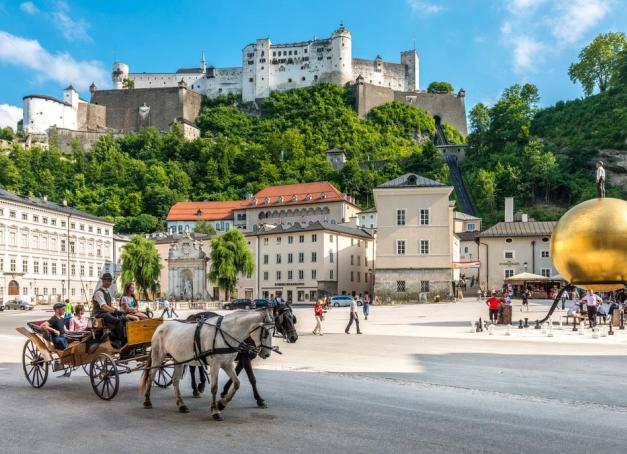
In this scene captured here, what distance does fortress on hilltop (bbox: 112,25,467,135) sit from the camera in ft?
455

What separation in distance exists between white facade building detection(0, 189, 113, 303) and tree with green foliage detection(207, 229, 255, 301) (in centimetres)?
1635

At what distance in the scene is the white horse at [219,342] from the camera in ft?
32.1

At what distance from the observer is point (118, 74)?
154 m

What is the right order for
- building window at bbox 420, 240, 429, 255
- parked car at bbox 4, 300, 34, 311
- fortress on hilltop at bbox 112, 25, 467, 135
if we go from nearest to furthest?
building window at bbox 420, 240, 429, 255, parked car at bbox 4, 300, 34, 311, fortress on hilltop at bbox 112, 25, 467, 135

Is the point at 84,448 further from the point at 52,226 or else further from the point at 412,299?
the point at 52,226

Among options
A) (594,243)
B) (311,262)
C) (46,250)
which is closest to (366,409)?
(594,243)

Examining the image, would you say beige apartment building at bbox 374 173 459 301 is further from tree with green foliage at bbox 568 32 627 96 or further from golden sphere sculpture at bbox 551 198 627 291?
tree with green foliage at bbox 568 32 627 96

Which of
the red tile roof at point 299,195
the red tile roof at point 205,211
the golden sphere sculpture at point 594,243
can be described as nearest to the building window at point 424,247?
the red tile roof at point 299,195

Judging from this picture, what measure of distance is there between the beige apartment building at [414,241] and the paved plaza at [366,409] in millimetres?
36577

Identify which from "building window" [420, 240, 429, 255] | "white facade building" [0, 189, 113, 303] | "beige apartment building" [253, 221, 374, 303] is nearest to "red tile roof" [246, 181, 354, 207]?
"beige apartment building" [253, 221, 374, 303]

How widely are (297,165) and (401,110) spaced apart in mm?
28933

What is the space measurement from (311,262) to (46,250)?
34334 mm

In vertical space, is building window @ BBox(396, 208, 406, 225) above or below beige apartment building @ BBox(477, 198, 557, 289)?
above

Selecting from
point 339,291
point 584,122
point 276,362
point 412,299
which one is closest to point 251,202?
point 339,291
